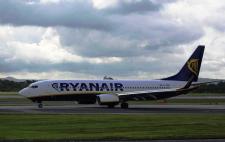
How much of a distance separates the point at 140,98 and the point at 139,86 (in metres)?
2.84

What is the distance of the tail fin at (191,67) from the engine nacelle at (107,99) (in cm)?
1091

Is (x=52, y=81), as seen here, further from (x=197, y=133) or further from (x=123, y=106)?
(x=197, y=133)

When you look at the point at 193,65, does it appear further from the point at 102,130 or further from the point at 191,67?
the point at 102,130

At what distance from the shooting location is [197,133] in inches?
1093

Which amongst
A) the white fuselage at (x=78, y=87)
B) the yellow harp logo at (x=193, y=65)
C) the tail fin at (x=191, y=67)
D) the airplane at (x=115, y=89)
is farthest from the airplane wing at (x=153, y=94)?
the yellow harp logo at (x=193, y=65)

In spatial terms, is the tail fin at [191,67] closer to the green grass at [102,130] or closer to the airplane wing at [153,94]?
the airplane wing at [153,94]

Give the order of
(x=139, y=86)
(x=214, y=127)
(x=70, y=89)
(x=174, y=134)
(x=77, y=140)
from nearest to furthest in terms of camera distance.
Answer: (x=77, y=140) < (x=174, y=134) < (x=214, y=127) < (x=70, y=89) < (x=139, y=86)

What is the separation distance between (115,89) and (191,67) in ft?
37.4

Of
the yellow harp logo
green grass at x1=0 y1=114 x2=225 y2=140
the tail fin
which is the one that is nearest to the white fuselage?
the tail fin

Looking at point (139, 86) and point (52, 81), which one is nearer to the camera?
point (52, 81)

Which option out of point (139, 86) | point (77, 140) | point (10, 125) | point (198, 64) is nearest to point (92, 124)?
point (10, 125)

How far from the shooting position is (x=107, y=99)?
62.8m

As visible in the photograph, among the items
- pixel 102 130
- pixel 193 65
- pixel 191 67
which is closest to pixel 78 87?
pixel 191 67

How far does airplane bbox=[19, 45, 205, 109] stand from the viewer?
62875 mm
